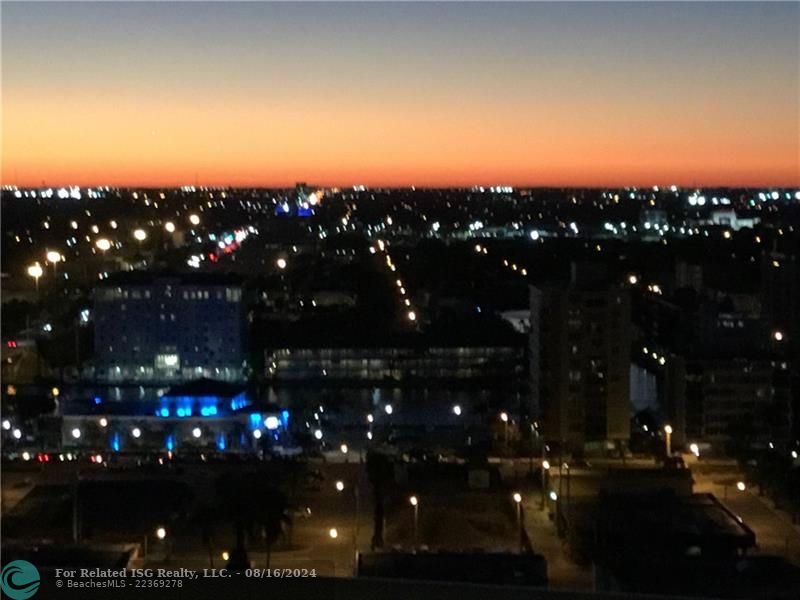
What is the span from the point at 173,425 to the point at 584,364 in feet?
6.28

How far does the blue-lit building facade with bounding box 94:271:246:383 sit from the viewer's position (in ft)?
25.1

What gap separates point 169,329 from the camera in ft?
25.6

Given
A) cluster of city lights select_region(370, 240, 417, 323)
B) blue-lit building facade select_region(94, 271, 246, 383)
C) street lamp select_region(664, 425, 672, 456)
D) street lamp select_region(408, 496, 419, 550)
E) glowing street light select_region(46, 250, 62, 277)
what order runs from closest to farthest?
street lamp select_region(408, 496, 419, 550), street lamp select_region(664, 425, 672, 456), blue-lit building facade select_region(94, 271, 246, 383), glowing street light select_region(46, 250, 62, 277), cluster of city lights select_region(370, 240, 417, 323)

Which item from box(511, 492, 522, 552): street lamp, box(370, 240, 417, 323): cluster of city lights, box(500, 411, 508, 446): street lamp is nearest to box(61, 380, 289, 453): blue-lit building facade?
box(500, 411, 508, 446): street lamp

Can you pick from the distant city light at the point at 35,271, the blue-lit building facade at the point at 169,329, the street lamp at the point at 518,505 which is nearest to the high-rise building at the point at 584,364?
the street lamp at the point at 518,505

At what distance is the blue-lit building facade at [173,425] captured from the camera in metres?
5.47

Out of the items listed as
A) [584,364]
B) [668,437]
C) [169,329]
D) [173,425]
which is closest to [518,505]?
[668,437]

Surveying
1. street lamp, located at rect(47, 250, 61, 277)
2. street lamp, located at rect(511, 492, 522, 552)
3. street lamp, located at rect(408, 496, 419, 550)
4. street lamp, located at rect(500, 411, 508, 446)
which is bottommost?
street lamp, located at rect(500, 411, 508, 446)

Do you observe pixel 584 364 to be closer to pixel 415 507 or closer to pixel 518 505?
pixel 518 505

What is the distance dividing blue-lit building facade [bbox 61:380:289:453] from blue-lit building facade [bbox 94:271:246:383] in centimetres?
165

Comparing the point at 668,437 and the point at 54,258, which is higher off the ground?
the point at 54,258

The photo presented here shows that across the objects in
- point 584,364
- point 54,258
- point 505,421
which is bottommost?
point 505,421

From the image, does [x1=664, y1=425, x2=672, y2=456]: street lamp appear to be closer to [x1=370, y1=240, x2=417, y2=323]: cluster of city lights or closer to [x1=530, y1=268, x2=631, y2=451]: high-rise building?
[x1=530, y1=268, x2=631, y2=451]: high-rise building

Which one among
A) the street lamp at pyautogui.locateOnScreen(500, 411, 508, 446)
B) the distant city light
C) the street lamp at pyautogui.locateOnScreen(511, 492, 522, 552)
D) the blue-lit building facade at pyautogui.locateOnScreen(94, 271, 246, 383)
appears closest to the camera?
the street lamp at pyautogui.locateOnScreen(511, 492, 522, 552)
